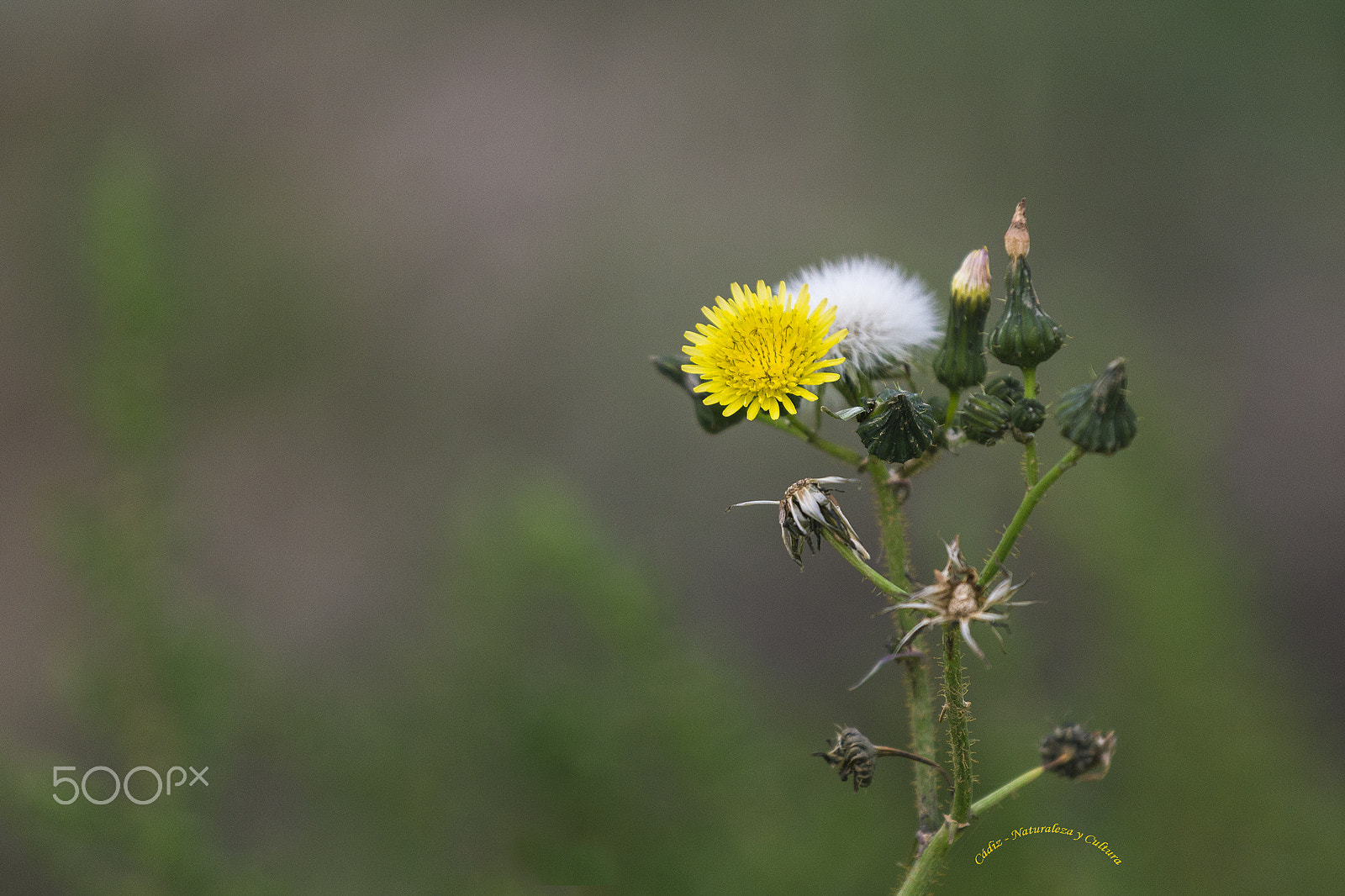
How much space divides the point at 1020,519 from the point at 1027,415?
0.50ft

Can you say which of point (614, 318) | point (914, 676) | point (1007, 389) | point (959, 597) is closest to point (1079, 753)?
point (914, 676)

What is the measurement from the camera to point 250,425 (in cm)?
473

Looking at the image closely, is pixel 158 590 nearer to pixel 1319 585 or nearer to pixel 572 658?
pixel 572 658

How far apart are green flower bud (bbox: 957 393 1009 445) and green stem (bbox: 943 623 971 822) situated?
0.24m

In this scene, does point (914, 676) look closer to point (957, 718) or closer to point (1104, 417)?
point (957, 718)

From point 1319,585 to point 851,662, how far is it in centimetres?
221

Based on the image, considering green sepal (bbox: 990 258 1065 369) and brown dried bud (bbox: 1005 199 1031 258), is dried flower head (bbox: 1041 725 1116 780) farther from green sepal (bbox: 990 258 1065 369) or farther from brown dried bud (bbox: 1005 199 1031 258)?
brown dried bud (bbox: 1005 199 1031 258)

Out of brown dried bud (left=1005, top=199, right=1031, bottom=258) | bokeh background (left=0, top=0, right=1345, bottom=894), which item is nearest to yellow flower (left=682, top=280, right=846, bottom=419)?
brown dried bud (left=1005, top=199, right=1031, bottom=258)

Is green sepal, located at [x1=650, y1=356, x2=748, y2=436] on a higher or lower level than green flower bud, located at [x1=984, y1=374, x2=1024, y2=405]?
lower

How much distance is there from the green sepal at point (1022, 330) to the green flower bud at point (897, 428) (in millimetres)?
Result: 136

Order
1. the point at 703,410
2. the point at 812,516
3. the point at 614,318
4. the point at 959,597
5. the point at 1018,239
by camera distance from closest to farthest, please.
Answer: the point at 959,597 < the point at 812,516 < the point at 1018,239 < the point at 703,410 < the point at 614,318

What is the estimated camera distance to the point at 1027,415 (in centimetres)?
104

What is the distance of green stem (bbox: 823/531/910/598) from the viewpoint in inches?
37.1

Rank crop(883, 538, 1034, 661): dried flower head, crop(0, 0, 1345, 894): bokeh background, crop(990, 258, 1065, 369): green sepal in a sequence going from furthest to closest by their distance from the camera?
crop(0, 0, 1345, 894): bokeh background < crop(990, 258, 1065, 369): green sepal < crop(883, 538, 1034, 661): dried flower head
